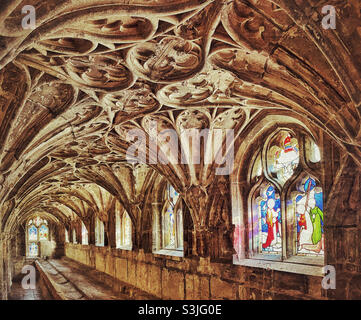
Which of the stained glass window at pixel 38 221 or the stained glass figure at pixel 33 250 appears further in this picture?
the stained glass window at pixel 38 221

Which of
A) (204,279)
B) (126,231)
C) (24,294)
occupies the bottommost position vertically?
(24,294)

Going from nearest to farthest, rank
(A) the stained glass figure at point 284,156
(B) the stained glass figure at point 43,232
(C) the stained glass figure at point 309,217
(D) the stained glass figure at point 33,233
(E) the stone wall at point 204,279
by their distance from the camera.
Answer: (E) the stone wall at point 204,279
(C) the stained glass figure at point 309,217
(A) the stained glass figure at point 284,156
(D) the stained glass figure at point 33,233
(B) the stained glass figure at point 43,232

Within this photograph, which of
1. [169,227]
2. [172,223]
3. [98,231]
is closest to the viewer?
[172,223]

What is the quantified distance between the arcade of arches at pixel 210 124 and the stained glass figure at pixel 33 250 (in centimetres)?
2579

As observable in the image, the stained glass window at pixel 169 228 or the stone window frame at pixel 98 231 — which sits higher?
the stained glass window at pixel 169 228

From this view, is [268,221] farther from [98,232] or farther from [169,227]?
[98,232]

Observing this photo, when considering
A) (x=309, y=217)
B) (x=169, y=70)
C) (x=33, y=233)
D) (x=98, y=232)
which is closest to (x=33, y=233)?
(x=33, y=233)

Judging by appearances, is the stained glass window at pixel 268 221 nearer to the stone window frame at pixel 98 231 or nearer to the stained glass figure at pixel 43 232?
the stone window frame at pixel 98 231

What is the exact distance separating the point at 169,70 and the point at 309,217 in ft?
13.5

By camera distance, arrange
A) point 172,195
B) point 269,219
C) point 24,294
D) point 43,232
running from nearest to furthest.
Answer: point 269,219 < point 172,195 < point 24,294 < point 43,232

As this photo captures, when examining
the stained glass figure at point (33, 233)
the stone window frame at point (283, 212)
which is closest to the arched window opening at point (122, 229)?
the stone window frame at point (283, 212)

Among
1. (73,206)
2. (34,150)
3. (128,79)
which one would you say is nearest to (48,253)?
(73,206)

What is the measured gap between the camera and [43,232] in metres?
37.4

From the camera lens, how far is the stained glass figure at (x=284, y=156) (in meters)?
8.46
